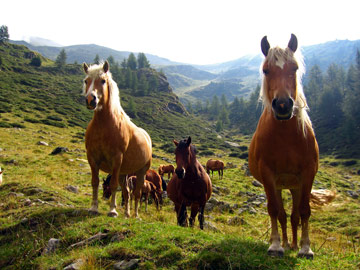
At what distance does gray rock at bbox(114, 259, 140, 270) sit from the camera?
155 inches

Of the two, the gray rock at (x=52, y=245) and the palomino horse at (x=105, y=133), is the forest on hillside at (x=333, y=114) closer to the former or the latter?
the palomino horse at (x=105, y=133)

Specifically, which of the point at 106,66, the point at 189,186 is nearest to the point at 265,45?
the point at 106,66

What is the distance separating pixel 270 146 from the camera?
4.59m

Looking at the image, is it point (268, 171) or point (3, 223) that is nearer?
point (268, 171)

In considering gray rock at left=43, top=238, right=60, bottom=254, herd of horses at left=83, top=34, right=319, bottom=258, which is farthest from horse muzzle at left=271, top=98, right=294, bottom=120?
gray rock at left=43, top=238, right=60, bottom=254

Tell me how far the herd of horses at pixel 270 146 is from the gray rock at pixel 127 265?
2.25 meters

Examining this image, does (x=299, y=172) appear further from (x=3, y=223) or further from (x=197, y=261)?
(x=3, y=223)

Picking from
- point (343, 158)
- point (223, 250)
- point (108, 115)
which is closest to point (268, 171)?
point (223, 250)

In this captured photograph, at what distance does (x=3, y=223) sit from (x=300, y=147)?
7.09m

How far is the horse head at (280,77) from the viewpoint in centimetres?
388

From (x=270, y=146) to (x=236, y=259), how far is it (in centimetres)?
202

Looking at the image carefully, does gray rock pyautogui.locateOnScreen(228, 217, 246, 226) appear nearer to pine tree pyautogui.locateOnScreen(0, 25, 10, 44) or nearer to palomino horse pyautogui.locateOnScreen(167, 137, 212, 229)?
palomino horse pyautogui.locateOnScreen(167, 137, 212, 229)

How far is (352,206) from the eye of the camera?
15.0 meters

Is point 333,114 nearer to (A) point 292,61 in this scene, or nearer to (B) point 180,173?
(B) point 180,173
